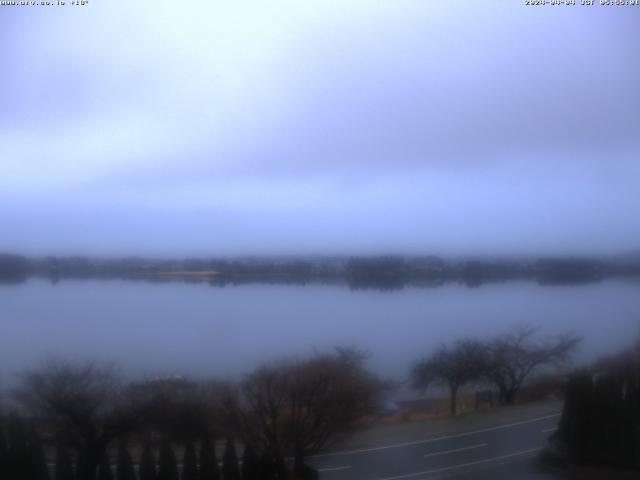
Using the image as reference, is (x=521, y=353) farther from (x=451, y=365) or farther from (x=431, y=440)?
(x=431, y=440)

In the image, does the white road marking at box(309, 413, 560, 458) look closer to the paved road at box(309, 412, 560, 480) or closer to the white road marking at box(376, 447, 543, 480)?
the paved road at box(309, 412, 560, 480)

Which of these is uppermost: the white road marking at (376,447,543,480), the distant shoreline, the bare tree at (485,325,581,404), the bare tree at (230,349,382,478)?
the distant shoreline

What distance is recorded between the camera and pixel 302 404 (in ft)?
8.44

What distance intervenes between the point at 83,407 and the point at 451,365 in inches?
58.9

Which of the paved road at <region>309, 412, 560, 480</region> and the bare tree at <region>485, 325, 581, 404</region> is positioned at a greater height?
the bare tree at <region>485, 325, 581, 404</region>

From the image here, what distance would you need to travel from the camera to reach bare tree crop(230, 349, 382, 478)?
2.52 meters

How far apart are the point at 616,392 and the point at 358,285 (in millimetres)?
1289

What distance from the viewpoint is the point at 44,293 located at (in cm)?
259

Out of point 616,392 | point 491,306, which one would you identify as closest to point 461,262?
point 491,306

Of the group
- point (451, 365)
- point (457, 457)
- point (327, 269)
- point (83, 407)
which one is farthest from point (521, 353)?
point (83, 407)

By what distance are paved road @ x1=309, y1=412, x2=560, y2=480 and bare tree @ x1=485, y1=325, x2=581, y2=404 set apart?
0.78ft

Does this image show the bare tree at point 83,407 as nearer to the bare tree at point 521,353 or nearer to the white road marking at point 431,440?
the white road marking at point 431,440

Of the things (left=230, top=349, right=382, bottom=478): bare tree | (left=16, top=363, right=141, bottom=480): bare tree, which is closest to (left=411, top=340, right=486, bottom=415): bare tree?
(left=230, top=349, right=382, bottom=478): bare tree

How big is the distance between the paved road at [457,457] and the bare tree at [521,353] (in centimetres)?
24
